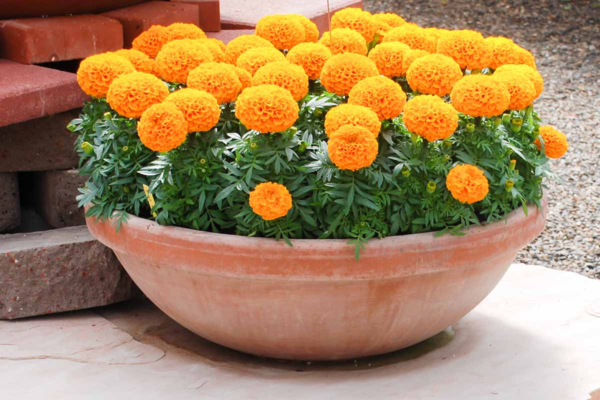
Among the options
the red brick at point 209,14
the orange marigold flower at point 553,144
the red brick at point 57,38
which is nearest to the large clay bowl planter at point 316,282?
the orange marigold flower at point 553,144

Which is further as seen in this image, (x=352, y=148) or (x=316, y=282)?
(x=316, y=282)

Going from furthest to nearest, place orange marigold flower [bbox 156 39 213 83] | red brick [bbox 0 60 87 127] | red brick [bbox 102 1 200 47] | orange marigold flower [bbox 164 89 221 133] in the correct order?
red brick [bbox 102 1 200 47] → red brick [bbox 0 60 87 127] → orange marigold flower [bbox 156 39 213 83] → orange marigold flower [bbox 164 89 221 133]

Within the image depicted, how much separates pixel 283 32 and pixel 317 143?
27.6 inches

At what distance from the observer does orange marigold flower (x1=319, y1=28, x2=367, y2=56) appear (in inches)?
107

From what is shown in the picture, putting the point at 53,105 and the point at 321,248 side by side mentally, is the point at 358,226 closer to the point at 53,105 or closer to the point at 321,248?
the point at 321,248

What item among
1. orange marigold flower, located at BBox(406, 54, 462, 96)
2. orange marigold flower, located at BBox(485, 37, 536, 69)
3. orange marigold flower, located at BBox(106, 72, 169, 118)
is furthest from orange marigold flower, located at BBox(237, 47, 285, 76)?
orange marigold flower, located at BBox(485, 37, 536, 69)

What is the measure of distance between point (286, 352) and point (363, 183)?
1.92ft

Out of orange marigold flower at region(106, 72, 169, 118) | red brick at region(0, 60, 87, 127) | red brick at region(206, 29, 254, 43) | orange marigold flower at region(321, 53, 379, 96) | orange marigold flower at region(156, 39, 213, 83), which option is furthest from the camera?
red brick at region(206, 29, 254, 43)

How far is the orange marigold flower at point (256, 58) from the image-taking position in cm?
→ 254

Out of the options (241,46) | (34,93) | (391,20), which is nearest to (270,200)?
(241,46)

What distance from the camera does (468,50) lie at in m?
2.50

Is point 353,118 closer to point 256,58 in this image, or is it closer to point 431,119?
point 431,119

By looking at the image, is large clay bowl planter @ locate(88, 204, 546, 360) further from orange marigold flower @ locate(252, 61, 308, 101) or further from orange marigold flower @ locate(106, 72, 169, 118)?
orange marigold flower @ locate(252, 61, 308, 101)

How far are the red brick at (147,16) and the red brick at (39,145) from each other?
525 millimetres
